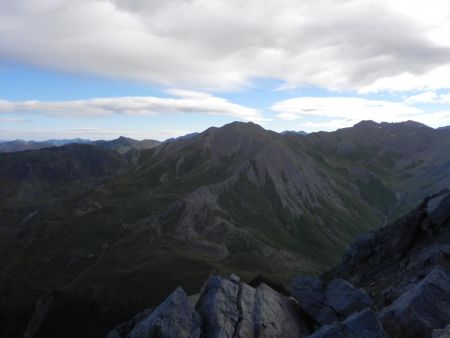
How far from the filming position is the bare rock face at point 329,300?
34.0 metres

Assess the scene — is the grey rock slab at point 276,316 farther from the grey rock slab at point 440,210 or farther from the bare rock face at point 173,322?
the grey rock slab at point 440,210

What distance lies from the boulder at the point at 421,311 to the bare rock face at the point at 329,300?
8.58 ft

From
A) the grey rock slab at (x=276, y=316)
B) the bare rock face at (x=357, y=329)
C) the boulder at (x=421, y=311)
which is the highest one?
the bare rock face at (x=357, y=329)

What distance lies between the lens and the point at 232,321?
104 ft

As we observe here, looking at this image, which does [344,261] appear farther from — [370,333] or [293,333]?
[370,333]

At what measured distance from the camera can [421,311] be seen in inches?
1230

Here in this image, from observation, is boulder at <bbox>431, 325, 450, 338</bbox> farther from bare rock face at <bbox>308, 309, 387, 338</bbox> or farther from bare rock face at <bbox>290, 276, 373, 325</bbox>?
bare rock face at <bbox>290, 276, 373, 325</bbox>

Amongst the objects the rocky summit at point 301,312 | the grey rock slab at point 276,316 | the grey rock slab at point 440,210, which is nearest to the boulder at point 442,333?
the rocky summit at point 301,312

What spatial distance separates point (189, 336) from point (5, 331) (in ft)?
623

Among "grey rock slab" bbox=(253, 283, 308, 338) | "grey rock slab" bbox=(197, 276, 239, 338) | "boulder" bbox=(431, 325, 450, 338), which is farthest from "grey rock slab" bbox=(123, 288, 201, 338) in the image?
"boulder" bbox=(431, 325, 450, 338)

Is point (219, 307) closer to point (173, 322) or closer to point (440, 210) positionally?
point (173, 322)

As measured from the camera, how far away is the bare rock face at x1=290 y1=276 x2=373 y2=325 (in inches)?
1339

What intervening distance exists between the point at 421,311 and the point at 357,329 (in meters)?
7.15

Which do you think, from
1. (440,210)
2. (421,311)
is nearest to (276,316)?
(421,311)
